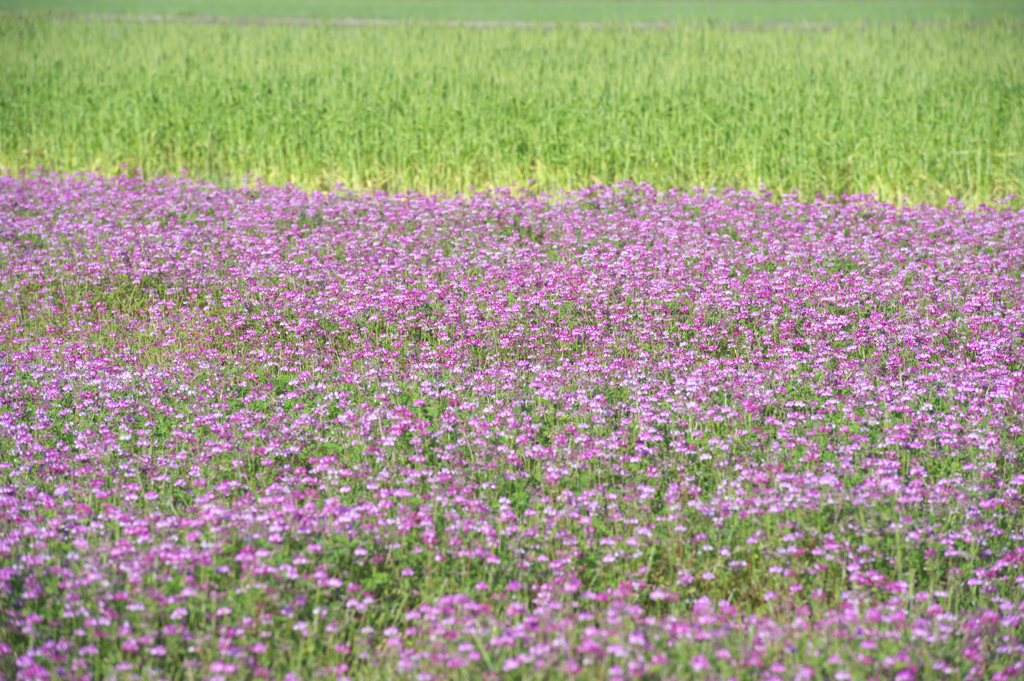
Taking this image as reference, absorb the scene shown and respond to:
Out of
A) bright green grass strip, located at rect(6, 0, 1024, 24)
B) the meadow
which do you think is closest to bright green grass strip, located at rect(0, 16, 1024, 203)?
the meadow

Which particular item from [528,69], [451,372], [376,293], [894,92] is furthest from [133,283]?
[894,92]

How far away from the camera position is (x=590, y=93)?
1238cm

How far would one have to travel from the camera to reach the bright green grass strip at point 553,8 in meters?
25.9

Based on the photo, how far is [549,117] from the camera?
11.6 m

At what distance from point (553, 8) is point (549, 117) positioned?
1893 centimetres

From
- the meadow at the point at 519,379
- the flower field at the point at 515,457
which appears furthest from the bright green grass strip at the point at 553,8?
the flower field at the point at 515,457

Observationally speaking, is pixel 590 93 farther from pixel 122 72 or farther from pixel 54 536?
pixel 54 536

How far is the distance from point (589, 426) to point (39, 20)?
21.4 metres

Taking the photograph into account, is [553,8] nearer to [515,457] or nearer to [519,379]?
[519,379]

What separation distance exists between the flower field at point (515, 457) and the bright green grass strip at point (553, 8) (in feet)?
61.7

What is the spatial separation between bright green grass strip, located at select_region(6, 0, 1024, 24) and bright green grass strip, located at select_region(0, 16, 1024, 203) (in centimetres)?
1131

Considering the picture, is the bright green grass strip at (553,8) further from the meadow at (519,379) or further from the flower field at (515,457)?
the flower field at (515,457)

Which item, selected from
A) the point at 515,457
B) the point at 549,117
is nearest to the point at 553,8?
the point at 549,117

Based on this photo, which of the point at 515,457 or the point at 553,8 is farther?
the point at 553,8
